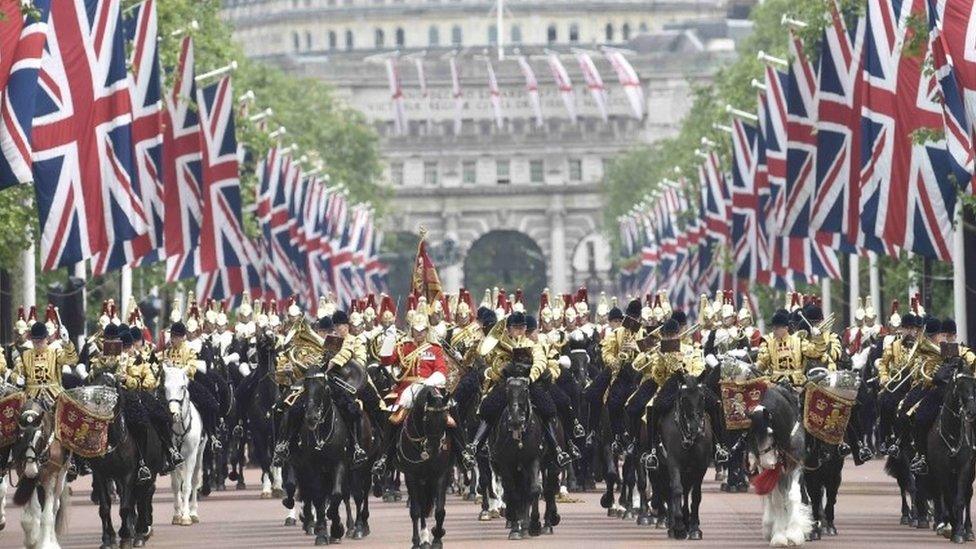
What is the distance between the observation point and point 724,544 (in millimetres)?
34750

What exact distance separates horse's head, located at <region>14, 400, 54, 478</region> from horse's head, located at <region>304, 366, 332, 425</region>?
117 inches

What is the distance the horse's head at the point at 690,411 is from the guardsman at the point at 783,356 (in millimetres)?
781

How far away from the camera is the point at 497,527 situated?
125 feet

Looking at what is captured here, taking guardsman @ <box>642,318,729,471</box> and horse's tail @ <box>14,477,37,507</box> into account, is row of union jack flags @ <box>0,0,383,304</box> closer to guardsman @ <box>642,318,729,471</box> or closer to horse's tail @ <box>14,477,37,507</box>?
horse's tail @ <box>14,477,37,507</box>

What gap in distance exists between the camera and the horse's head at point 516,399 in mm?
34844

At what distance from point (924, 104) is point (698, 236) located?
55234 millimetres

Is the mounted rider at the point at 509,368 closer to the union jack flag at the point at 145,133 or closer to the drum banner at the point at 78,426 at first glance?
the drum banner at the point at 78,426

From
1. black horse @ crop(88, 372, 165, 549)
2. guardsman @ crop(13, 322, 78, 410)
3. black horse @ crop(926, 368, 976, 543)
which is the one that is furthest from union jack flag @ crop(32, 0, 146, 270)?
black horse @ crop(926, 368, 976, 543)

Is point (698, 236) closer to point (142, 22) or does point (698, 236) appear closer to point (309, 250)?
point (309, 250)

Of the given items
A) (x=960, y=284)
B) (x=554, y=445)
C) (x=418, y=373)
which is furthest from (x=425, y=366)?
(x=960, y=284)

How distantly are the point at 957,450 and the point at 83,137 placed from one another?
1481cm

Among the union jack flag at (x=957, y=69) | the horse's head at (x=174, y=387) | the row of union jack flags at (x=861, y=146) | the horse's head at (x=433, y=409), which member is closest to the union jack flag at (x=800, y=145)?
the row of union jack flags at (x=861, y=146)

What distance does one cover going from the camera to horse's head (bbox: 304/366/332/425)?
35312mm

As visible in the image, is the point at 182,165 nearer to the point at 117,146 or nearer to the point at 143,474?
the point at 117,146
